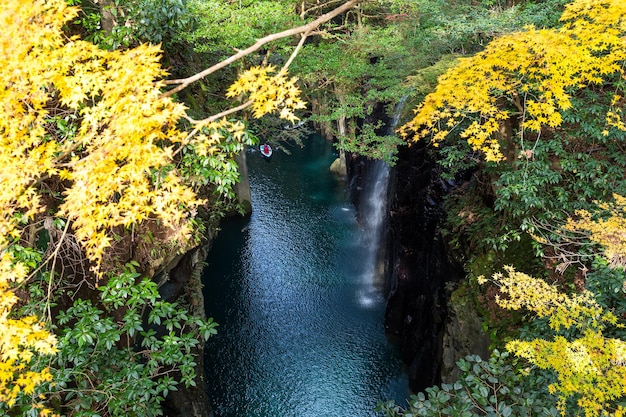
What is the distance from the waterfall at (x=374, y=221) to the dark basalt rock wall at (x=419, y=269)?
1.55 m

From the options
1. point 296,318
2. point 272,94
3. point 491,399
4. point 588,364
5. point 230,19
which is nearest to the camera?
point 272,94

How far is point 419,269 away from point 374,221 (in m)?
6.83

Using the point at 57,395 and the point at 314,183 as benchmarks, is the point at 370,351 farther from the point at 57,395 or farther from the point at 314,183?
the point at 314,183

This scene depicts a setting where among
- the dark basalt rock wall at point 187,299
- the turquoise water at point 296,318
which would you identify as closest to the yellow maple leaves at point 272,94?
the dark basalt rock wall at point 187,299

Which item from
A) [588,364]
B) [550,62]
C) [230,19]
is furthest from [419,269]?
[230,19]

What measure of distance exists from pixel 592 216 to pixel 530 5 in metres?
5.72

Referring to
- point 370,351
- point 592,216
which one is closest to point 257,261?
point 370,351

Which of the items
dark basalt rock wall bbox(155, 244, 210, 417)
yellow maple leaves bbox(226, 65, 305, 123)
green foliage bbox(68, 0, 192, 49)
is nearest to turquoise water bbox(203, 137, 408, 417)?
dark basalt rock wall bbox(155, 244, 210, 417)

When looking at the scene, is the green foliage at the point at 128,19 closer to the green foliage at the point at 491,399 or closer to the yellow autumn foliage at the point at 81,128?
the yellow autumn foliage at the point at 81,128

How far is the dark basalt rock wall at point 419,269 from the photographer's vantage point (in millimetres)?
10797

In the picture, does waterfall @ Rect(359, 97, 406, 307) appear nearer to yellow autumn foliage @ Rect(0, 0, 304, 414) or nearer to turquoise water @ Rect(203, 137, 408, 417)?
turquoise water @ Rect(203, 137, 408, 417)

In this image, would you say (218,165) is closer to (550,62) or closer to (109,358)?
(109,358)

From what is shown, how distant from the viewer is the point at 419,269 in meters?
12.7

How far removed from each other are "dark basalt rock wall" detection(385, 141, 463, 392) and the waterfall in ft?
5.08
